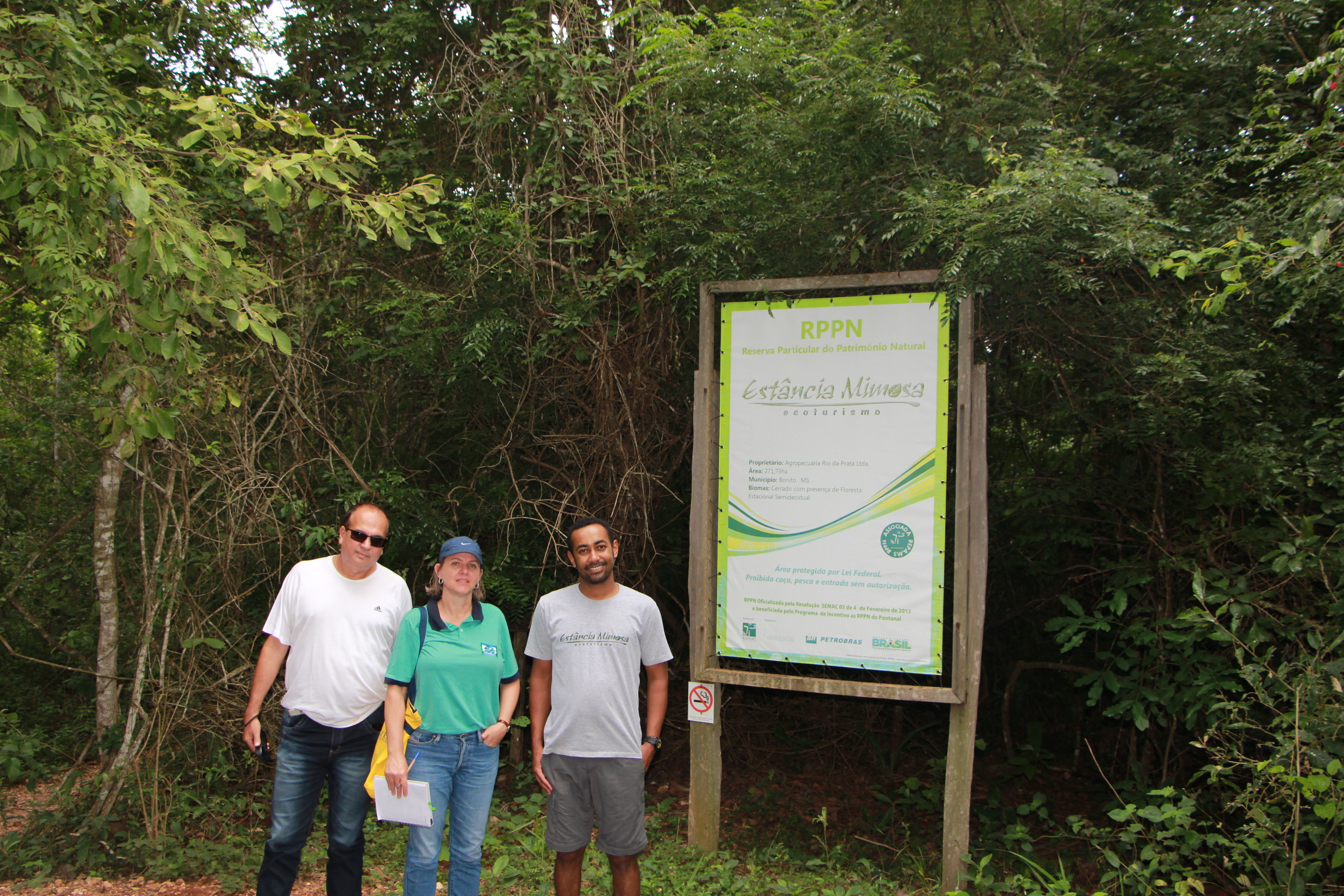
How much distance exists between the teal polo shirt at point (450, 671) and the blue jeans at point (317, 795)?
0.37 meters

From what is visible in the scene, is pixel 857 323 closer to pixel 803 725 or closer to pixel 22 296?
pixel 803 725

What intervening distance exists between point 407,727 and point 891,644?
2.27 meters

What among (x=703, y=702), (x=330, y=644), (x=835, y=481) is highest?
(x=835, y=481)

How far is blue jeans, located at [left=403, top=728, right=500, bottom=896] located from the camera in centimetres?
337

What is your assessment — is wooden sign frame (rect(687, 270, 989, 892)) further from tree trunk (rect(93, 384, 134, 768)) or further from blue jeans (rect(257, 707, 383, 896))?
tree trunk (rect(93, 384, 134, 768))

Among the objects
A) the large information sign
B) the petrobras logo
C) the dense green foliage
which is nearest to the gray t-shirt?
the large information sign

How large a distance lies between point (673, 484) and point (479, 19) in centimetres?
352

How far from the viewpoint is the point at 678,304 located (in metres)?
5.13

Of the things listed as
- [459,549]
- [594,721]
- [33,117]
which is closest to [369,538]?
[459,549]

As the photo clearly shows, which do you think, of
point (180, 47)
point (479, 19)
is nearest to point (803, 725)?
point (479, 19)

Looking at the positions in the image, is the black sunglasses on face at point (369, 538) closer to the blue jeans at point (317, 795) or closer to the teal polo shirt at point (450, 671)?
the teal polo shirt at point (450, 671)

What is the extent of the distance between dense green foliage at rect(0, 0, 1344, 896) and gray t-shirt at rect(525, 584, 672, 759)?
1671 millimetres

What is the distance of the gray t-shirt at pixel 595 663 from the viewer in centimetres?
348

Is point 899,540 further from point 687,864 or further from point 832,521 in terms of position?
point 687,864
